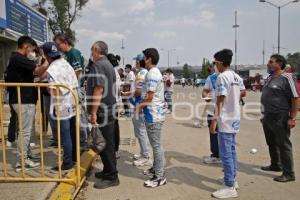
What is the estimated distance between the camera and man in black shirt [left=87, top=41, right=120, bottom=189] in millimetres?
5070

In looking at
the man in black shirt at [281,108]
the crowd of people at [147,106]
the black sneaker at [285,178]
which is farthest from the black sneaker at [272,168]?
the black sneaker at [285,178]

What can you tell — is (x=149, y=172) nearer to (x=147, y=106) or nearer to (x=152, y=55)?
(x=147, y=106)

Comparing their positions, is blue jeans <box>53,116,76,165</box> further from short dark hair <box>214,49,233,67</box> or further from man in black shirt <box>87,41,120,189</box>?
short dark hair <box>214,49,233,67</box>

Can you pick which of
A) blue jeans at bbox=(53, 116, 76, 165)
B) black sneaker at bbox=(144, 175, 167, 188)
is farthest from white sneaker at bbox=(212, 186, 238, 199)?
blue jeans at bbox=(53, 116, 76, 165)

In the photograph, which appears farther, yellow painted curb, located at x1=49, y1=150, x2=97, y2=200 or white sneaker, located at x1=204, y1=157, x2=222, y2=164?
white sneaker, located at x1=204, y1=157, x2=222, y2=164

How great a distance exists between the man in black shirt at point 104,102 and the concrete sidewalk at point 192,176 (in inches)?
10.3

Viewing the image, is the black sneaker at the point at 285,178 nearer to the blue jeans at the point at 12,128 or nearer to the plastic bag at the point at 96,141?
the plastic bag at the point at 96,141

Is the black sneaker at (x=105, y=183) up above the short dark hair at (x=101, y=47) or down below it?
below

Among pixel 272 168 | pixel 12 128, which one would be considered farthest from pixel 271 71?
pixel 12 128

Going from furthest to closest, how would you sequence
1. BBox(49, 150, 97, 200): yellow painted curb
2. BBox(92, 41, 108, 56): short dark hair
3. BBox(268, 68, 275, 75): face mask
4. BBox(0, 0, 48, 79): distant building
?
BBox(0, 0, 48, 79): distant building → BBox(268, 68, 275, 75): face mask → BBox(92, 41, 108, 56): short dark hair → BBox(49, 150, 97, 200): yellow painted curb

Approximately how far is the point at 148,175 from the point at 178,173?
1.68ft

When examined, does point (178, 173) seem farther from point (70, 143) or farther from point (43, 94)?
point (43, 94)

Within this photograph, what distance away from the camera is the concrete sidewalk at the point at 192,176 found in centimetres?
502

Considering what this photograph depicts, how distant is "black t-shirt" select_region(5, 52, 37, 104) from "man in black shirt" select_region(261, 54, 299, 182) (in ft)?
11.7
